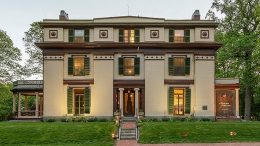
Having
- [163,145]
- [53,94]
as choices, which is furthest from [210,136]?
[53,94]

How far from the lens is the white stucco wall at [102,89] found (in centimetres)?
4134

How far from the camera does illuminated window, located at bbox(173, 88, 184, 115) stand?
41.8 metres

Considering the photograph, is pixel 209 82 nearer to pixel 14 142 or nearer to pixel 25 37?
pixel 14 142

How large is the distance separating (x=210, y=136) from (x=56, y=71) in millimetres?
17193

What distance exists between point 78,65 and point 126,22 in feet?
19.9

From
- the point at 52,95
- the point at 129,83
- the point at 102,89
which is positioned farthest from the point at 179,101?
the point at 52,95

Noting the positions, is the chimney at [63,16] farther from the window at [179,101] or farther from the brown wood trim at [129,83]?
the window at [179,101]

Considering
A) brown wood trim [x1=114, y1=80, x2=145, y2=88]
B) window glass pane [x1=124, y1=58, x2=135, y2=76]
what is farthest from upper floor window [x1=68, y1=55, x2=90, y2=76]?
window glass pane [x1=124, y1=58, x2=135, y2=76]

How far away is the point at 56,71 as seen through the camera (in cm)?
4162

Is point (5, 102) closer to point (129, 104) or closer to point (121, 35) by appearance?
point (129, 104)

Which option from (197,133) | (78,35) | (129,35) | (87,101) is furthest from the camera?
(78,35)

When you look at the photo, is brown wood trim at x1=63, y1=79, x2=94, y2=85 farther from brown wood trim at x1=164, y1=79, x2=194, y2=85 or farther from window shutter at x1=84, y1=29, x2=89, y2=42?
brown wood trim at x1=164, y1=79, x2=194, y2=85

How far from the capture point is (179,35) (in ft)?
139

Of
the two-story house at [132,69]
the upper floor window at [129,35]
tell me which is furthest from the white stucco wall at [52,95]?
the upper floor window at [129,35]
